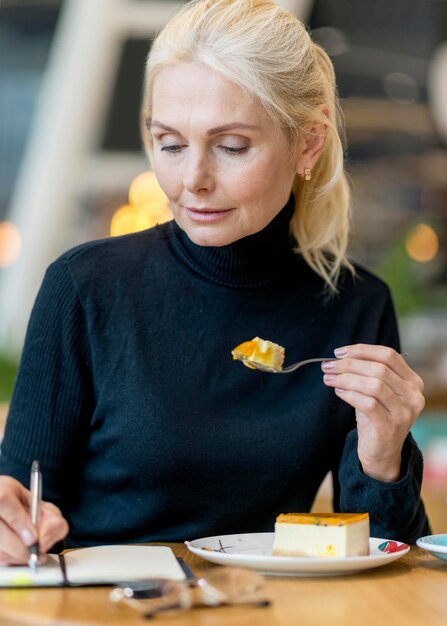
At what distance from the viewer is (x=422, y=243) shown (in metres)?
6.55

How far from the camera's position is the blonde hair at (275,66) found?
175 cm

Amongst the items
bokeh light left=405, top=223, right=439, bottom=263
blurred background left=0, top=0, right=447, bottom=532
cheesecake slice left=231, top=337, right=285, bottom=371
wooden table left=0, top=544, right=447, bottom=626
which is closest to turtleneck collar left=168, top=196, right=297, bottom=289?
cheesecake slice left=231, top=337, right=285, bottom=371

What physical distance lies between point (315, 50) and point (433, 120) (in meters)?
5.36

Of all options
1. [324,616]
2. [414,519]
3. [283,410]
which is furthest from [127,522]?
[324,616]

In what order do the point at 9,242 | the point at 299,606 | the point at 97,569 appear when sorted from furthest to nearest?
1. the point at 9,242
2. the point at 97,569
3. the point at 299,606

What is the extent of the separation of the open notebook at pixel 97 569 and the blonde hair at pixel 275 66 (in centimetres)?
70

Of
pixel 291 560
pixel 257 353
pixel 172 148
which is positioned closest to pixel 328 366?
pixel 257 353

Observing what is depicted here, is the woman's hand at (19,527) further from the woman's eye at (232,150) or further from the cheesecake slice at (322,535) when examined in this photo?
A: the woman's eye at (232,150)

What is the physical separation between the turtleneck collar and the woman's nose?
9.4 inches

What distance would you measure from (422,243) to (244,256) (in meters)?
4.74

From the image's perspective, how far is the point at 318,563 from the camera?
4.58ft

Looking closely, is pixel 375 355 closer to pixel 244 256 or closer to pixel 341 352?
pixel 341 352

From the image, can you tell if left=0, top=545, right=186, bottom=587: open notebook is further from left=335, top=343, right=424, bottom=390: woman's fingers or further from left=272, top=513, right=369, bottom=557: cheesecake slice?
left=335, top=343, right=424, bottom=390: woman's fingers

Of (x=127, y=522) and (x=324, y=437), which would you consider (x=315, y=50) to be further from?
(x=127, y=522)
